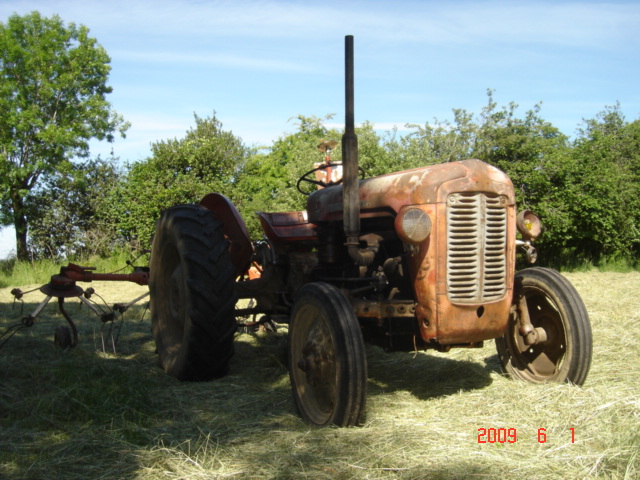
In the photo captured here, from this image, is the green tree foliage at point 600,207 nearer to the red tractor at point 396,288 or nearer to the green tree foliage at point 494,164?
the green tree foliage at point 494,164

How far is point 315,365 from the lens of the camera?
3.33 meters

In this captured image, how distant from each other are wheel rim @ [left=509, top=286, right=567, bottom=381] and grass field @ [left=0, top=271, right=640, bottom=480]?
0.50 ft

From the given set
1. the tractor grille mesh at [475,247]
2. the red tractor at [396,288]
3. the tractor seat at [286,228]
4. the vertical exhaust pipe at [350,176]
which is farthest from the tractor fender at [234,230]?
the tractor grille mesh at [475,247]

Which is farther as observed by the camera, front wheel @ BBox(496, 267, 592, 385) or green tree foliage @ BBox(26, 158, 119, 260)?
green tree foliage @ BBox(26, 158, 119, 260)

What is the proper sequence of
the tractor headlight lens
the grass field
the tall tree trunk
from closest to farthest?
the grass field → the tractor headlight lens → the tall tree trunk

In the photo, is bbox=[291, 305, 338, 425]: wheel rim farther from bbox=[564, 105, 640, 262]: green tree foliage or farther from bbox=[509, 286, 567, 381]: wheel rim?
bbox=[564, 105, 640, 262]: green tree foliage

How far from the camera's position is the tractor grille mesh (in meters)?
3.29

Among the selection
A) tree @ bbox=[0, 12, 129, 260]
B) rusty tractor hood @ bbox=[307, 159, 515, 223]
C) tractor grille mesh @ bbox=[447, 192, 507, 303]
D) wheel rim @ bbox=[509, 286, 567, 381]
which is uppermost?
tree @ bbox=[0, 12, 129, 260]

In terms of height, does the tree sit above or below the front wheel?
above

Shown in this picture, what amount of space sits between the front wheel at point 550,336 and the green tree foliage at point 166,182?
36.2ft

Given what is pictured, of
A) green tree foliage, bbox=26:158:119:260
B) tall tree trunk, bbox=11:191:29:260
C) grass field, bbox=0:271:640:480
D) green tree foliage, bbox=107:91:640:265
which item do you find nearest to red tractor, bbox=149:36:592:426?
grass field, bbox=0:271:640:480

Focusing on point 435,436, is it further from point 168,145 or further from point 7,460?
point 168,145

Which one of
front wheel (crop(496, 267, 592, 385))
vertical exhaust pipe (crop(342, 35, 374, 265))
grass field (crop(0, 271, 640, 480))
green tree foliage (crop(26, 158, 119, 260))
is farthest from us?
green tree foliage (crop(26, 158, 119, 260))

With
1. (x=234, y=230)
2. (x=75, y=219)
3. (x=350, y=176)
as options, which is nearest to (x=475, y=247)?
(x=350, y=176)
